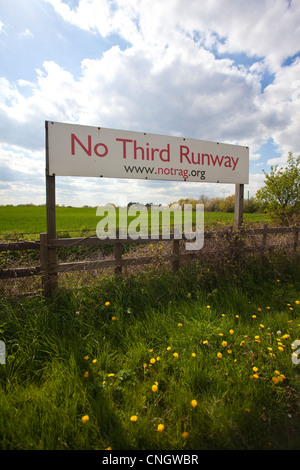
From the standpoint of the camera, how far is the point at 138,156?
455 centimetres

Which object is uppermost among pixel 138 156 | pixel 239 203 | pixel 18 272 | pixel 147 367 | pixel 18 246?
pixel 138 156

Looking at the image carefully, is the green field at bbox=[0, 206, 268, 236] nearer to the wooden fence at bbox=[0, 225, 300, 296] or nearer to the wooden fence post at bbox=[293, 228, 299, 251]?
the wooden fence at bbox=[0, 225, 300, 296]

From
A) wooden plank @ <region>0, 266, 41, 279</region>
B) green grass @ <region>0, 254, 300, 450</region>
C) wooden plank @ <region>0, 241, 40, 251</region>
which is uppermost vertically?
wooden plank @ <region>0, 241, 40, 251</region>

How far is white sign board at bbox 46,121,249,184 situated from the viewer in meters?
3.96

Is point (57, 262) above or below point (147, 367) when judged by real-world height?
above

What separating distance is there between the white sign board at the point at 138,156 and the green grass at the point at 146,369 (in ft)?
6.62

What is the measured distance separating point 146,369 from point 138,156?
11.7ft

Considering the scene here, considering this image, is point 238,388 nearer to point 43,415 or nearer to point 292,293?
point 43,415

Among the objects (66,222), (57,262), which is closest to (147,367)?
(57,262)

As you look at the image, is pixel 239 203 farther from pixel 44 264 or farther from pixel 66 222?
pixel 66 222

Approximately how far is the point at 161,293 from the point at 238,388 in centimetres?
189

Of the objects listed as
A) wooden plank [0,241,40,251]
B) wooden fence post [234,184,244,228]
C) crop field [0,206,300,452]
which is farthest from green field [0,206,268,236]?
crop field [0,206,300,452]

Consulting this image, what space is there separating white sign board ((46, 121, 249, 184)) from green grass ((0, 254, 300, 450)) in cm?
202

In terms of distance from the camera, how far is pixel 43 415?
1944mm
